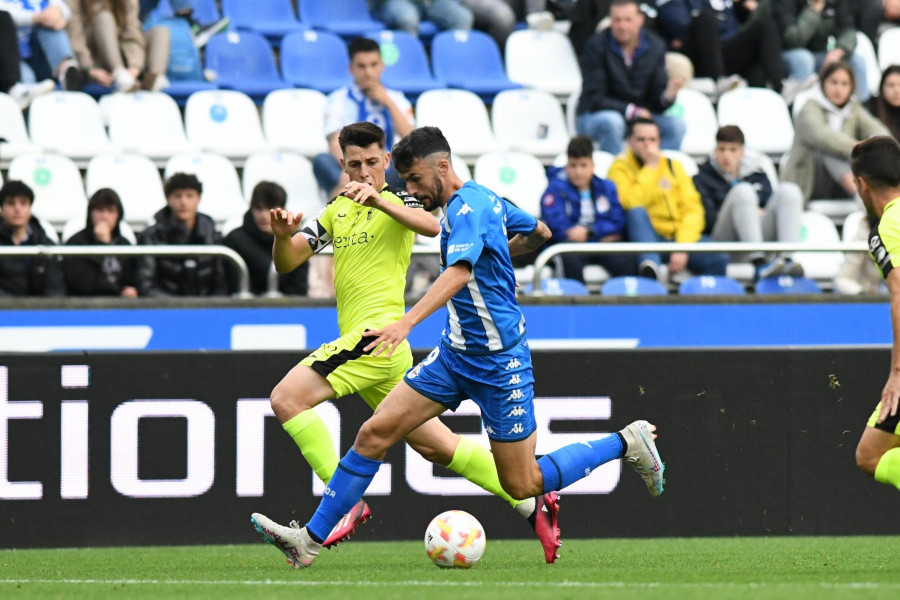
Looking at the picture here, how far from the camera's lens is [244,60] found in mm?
12984

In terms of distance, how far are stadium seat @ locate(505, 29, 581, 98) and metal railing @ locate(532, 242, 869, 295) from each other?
162 inches

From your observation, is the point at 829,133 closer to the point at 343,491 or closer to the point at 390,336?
the point at 343,491

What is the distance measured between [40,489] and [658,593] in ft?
14.4

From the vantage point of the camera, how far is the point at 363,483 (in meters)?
6.53

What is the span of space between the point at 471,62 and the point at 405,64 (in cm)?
64

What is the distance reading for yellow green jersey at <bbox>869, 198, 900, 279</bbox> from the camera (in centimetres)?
592

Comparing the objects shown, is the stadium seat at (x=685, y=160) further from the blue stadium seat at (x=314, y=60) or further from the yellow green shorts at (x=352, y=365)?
the yellow green shorts at (x=352, y=365)

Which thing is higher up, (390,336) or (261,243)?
(390,336)

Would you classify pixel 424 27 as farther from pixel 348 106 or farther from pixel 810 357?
pixel 810 357

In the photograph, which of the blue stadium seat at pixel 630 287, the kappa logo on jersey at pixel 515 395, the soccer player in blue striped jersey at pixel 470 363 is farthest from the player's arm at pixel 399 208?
the blue stadium seat at pixel 630 287

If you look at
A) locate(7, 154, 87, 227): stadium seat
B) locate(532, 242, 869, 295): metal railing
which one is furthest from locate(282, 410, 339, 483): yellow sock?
Answer: locate(7, 154, 87, 227): stadium seat

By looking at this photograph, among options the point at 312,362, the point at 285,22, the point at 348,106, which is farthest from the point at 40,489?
the point at 285,22

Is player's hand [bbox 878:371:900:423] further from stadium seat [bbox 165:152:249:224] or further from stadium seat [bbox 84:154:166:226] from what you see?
stadium seat [bbox 84:154:166:226]

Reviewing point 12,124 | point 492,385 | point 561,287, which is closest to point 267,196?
point 561,287
